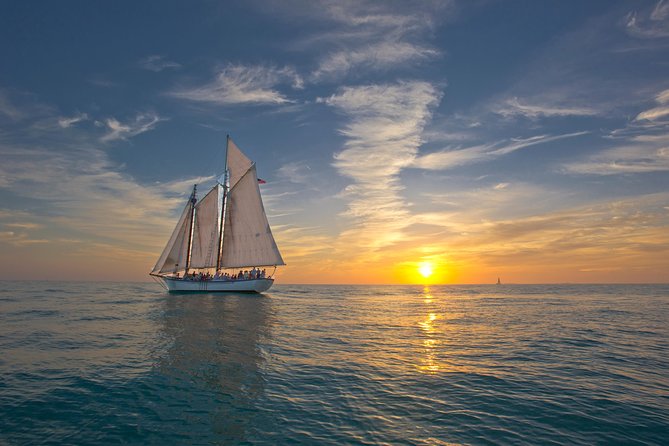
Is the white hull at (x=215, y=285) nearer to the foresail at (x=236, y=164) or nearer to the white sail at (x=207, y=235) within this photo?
the white sail at (x=207, y=235)

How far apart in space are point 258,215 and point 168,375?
66.1 meters

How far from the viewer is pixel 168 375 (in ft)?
51.2

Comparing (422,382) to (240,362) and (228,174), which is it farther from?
(228,174)

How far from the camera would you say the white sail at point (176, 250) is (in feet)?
266

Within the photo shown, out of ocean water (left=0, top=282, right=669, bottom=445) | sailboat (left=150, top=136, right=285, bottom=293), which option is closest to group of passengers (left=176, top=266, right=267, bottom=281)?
sailboat (left=150, top=136, right=285, bottom=293)

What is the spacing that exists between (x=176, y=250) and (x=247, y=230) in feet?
57.7

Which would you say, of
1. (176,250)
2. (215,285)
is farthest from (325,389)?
(176,250)

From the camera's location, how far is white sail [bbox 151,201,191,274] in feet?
266

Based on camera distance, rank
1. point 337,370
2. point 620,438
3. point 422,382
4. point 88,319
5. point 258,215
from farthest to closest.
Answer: point 258,215, point 88,319, point 337,370, point 422,382, point 620,438

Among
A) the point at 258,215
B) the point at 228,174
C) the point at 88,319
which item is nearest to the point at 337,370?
the point at 88,319

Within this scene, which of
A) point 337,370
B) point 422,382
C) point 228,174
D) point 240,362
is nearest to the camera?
point 422,382

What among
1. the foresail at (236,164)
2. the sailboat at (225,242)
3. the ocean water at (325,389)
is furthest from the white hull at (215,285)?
the ocean water at (325,389)

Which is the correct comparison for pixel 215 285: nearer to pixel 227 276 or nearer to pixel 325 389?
pixel 227 276

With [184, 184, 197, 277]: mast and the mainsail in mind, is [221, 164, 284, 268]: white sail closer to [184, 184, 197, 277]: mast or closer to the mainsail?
the mainsail
